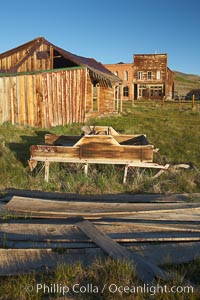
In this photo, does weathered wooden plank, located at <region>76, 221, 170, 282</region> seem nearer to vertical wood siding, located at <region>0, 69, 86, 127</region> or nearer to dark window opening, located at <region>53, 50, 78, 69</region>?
vertical wood siding, located at <region>0, 69, 86, 127</region>

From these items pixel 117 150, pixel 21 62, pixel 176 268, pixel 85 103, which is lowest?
pixel 176 268

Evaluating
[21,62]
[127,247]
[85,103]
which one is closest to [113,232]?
[127,247]

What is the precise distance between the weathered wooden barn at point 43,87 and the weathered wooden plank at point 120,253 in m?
10.4

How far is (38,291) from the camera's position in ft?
8.73

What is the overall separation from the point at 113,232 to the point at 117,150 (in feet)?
12.5

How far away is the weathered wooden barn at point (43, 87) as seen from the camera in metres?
13.4

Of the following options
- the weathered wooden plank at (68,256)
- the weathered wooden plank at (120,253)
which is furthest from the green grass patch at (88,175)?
the weathered wooden plank at (68,256)

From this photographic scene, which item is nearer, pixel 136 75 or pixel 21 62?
pixel 21 62

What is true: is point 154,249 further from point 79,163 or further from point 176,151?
point 176,151

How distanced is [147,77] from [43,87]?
126 ft

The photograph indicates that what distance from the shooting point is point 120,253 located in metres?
3.18

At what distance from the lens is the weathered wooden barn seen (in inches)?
526

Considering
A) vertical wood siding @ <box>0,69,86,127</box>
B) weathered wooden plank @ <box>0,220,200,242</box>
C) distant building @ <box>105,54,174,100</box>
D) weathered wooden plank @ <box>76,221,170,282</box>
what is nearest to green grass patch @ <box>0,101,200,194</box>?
vertical wood siding @ <box>0,69,86,127</box>

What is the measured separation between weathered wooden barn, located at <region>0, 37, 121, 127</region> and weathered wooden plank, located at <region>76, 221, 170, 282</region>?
34.1ft
